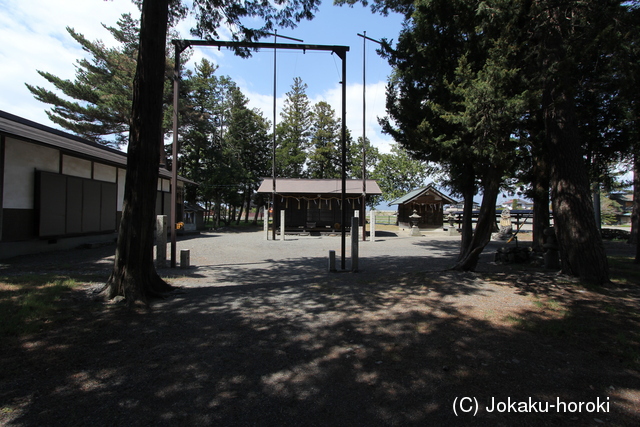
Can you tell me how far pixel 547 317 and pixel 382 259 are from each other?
22.9 ft

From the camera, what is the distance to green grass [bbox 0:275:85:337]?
3996mm

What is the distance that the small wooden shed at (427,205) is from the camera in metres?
31.1

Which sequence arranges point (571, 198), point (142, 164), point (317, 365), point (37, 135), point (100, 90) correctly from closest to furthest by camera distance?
point (317, 365) < point (142, 164) < point (571, 198) < point (37, 135) < point (100, 90)

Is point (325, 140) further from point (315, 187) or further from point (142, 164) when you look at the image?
point (142, 164)

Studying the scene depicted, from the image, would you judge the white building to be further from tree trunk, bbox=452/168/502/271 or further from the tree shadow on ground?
tree trunk, bbox=452/168/502/271

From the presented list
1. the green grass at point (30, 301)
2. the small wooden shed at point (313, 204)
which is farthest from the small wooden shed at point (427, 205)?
the green grass at point (30, 301)

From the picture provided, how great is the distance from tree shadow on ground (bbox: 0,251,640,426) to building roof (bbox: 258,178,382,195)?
58.8 ft

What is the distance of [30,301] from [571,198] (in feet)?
30.1

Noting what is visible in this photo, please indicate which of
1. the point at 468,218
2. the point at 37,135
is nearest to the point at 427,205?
the point at 468,218

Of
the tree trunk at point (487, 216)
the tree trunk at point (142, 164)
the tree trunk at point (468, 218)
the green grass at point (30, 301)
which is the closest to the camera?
the green grass at point (30, 301)

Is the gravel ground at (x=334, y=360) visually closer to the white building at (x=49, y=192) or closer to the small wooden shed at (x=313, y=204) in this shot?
the white building at (x=49, y=192)

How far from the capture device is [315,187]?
80.9ft

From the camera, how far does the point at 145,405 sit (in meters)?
2.60

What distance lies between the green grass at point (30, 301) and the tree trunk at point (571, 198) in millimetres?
8612
